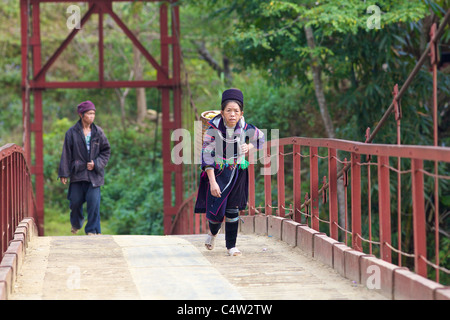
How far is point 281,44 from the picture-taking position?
495 inches

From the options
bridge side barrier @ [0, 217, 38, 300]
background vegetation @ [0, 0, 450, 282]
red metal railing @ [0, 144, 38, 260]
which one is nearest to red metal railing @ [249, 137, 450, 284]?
bridge side barrier @ [0, 217, 38, 300]

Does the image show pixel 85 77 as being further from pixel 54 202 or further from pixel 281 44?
pixel 281 44

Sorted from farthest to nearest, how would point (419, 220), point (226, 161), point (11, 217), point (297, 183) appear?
point (297, 183)
point (11, 217)
point (226, 161)
point (419, 220)

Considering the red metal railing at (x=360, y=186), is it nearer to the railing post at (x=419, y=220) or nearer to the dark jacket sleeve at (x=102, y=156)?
the railing post at (x=419, y=220)

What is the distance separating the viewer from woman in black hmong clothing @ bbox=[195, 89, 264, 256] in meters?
5.44

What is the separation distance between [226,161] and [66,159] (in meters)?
3.05

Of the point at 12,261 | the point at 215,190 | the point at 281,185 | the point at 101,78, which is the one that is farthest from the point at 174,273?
the point at 101,78

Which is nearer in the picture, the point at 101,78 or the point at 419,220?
the point at 419,220

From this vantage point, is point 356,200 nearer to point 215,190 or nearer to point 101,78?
point 215,190

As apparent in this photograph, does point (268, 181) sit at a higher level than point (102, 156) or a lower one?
lower

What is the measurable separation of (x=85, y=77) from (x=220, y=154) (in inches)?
777

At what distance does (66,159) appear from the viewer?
805 cm

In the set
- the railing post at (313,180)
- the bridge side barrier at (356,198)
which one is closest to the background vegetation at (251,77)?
the bridge side barrier at (356,198)
